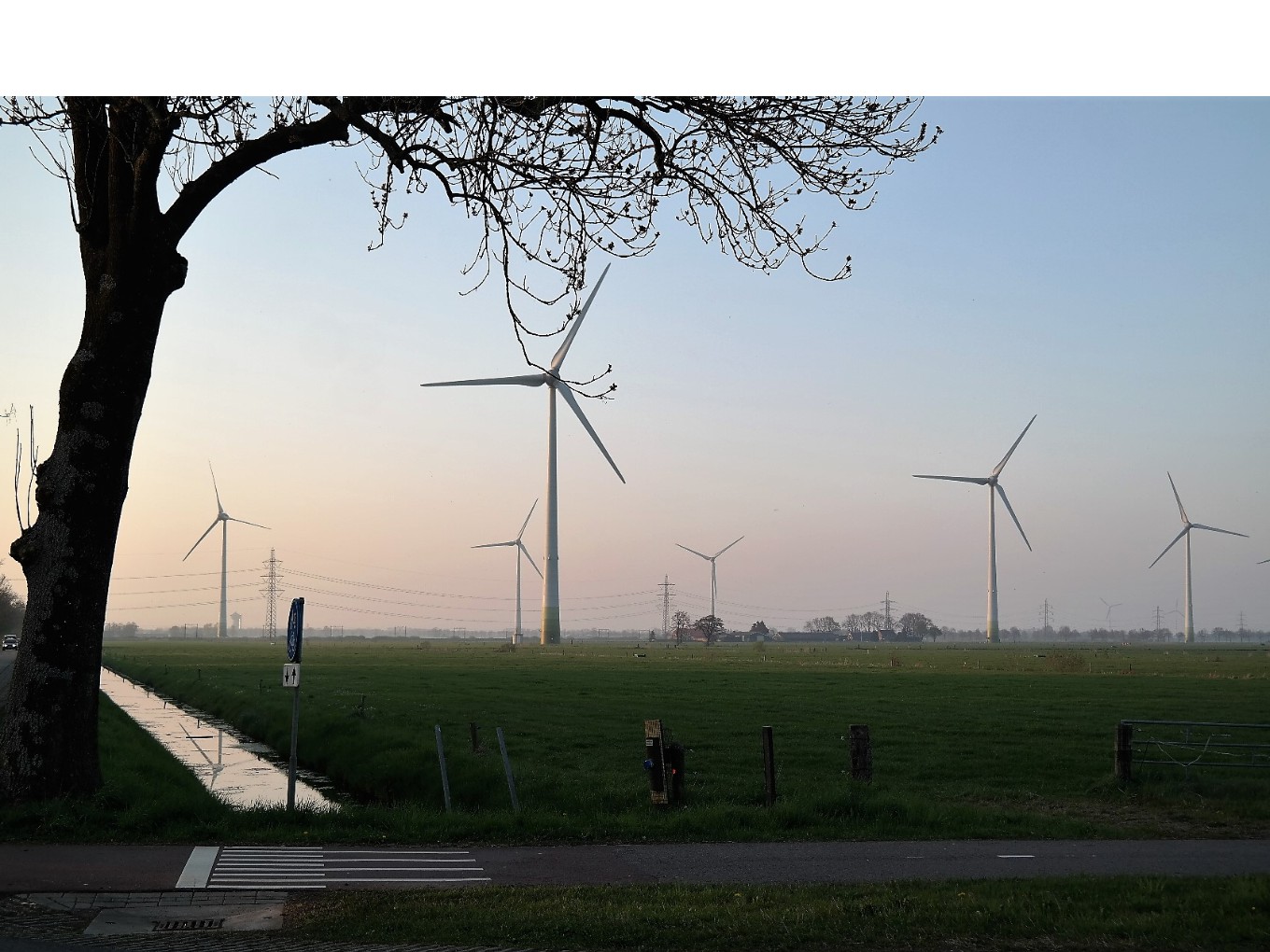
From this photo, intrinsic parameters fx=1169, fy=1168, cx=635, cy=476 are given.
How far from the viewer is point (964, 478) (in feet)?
476

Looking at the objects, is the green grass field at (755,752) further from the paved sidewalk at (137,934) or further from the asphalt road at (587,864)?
the paved sidewalk at (137,934)

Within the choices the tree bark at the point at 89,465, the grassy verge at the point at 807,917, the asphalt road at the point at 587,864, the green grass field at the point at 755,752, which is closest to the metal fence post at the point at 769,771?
the green grass field at the point at 755,752

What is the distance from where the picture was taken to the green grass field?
16.7 meters

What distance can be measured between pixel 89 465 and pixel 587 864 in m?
8.07

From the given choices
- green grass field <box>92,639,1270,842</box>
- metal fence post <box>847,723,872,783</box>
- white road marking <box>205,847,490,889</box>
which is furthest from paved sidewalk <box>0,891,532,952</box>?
metal fence post <box>847,723,872,783</box>

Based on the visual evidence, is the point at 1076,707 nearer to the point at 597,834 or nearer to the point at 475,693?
the point at 475,693

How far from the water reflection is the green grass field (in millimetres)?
1152

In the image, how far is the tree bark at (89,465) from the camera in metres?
14.8

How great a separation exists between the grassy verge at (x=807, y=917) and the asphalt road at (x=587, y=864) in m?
1.05

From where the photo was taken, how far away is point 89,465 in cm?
1497

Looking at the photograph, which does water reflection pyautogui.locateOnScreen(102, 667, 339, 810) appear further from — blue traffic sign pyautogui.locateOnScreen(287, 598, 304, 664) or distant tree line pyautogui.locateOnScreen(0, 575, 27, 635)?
distant tree line pyautogui.locateOnScreen(0, 575, 27, 635)

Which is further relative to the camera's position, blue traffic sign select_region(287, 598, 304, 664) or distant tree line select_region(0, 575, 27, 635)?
distant tree line select_region(0, 575, 27, 635)

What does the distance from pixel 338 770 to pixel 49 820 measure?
15885 mm

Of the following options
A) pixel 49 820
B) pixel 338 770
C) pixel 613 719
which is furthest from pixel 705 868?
pixel 613 719
